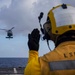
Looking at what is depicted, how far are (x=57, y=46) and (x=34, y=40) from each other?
0.35m

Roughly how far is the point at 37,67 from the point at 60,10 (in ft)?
2.87

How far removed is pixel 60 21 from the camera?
4.13 m

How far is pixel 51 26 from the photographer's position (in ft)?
13.7

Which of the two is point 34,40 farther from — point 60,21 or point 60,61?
point 60,61

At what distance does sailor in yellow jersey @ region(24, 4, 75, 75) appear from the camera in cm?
380

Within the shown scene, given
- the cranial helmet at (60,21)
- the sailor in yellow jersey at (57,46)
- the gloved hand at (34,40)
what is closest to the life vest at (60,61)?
the sailor in yellow jersey at (57,46)

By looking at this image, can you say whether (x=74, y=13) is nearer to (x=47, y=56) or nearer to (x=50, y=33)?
(x=50, y=33)

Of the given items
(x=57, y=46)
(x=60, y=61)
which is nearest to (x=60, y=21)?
(x=57, y=46)

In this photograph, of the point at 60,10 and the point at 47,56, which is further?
the point at 60,10

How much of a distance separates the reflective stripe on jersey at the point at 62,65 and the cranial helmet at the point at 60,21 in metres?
0.38

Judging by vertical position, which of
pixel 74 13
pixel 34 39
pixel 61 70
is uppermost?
pixel 74 13

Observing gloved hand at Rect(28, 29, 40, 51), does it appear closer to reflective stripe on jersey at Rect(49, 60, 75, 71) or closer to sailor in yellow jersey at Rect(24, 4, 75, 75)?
sailor in yellow jersey at Rect(24, 4, 75, 75)

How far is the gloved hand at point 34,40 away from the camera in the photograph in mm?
4207

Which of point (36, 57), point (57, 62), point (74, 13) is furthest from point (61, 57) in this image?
point (74, 13)
